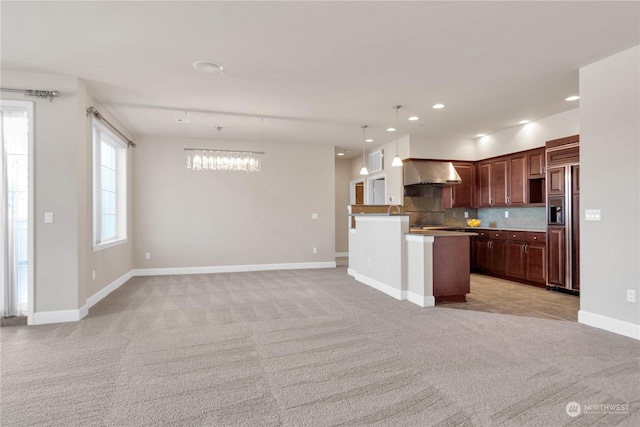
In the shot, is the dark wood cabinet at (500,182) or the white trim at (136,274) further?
the dark wood cabinet at (500,182)

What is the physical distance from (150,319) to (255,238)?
3.65 metres

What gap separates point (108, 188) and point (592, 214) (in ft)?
21.5

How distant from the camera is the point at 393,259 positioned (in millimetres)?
5172

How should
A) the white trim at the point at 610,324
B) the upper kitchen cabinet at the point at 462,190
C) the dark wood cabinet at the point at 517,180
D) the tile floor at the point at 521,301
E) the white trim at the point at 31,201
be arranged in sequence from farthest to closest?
the upper kitchen cabinet at the point at 462,190, the dark wood cabinet at the point at 517,180, the tile floor at the point at 521,301, the white trim at the point at 31,201, the white trim at the point at 610,324

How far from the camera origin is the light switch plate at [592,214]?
3701 mm

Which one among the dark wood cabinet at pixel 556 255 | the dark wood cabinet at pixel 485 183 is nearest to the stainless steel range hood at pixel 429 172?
the dark wood cabinet at pixel 485 183

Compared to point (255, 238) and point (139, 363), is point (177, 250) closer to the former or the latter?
point (255, 238)

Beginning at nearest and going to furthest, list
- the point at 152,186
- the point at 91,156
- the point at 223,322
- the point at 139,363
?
the point at 139,363
the point at 223,322
the point at 91,156
the point at 152,186

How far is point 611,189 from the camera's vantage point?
3584mm

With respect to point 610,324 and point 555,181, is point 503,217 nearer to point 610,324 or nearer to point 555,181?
point 555,181

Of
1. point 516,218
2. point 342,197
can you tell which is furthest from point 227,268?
point 516,218

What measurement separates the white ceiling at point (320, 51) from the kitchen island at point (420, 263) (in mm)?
1844

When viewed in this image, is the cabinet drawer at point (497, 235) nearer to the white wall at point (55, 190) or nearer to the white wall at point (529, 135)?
the white wall at point (529, 135)

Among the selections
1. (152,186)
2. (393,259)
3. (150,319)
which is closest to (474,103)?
(393,259)
